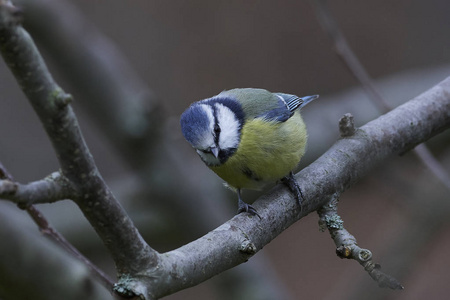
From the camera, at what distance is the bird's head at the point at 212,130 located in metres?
2.06

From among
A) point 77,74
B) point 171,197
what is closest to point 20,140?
point 77,74

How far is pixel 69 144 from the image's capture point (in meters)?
0.92

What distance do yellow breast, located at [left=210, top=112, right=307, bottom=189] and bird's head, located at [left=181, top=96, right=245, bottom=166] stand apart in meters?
0.03

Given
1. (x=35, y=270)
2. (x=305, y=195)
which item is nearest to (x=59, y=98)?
(x=35, y=270)

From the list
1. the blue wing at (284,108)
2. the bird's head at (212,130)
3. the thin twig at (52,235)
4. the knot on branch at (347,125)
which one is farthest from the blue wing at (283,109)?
the thin twig at (52,235)

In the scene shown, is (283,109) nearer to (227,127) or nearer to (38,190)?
(227,127)

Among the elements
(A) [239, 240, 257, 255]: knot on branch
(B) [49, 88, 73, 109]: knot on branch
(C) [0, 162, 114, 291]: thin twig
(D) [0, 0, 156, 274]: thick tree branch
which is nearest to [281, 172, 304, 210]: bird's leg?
(A) [239, 240, 257, 255]: knot on branch

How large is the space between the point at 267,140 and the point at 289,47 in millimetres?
2964

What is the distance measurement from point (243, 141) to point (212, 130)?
13cm

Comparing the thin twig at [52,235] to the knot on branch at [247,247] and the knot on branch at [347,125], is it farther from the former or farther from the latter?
the knot on branch at [347,125]

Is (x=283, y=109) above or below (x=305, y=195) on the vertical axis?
above

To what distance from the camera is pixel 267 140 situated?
83.4 inches

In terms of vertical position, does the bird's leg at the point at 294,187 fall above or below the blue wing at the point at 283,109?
below

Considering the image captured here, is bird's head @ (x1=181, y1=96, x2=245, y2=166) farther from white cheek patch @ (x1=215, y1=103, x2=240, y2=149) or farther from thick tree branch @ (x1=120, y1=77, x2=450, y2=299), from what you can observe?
thick tree branch @ (x1=120, y1=77, x2=450, y2=299)
